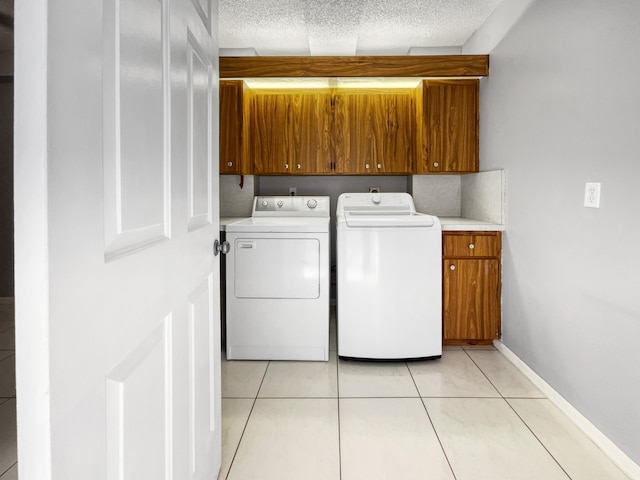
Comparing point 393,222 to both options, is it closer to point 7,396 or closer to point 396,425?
point 396,425

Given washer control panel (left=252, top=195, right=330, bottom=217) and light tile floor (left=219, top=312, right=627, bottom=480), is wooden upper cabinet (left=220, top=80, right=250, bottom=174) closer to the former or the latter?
washer control panel (left=252, top=195, right=330, bottom=217)

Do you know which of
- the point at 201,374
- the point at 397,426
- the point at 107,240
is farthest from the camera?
the point at 397,426

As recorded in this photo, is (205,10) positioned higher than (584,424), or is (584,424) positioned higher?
(205,10)

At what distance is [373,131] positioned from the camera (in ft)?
11.9

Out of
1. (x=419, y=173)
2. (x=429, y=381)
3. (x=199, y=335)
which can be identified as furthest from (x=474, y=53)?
(x=199, y=335)

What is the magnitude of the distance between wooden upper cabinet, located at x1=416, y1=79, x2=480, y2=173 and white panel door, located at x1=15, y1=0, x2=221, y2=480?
2404 millimetres

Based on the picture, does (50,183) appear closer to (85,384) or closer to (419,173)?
(85,384)

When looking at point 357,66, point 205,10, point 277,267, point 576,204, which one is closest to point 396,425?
point 277,267

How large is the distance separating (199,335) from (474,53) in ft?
10.4

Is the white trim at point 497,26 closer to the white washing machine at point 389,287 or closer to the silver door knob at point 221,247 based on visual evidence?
the white washing machine at point 389,287

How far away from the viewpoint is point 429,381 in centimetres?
251

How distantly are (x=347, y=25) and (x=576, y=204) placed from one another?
1977 millimetres

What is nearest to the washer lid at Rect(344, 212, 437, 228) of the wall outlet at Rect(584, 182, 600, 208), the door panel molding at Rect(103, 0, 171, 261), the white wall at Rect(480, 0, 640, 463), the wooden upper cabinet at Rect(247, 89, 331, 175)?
the white wall at Rect(480, 0, 640, 463)

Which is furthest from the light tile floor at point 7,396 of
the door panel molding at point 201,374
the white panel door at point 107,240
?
the door panel molding at point 201,374
